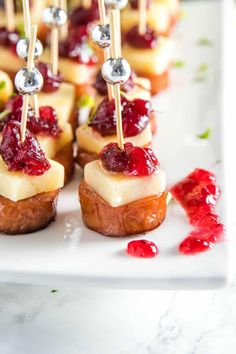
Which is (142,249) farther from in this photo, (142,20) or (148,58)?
(142,20)

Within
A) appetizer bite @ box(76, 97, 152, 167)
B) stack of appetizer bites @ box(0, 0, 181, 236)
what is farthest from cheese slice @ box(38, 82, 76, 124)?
appetizer bite @ box(76, 97, 152, 167)

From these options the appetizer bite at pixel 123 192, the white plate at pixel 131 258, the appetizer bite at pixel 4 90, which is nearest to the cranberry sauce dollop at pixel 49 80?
the appetizer bite at pixel 4 90

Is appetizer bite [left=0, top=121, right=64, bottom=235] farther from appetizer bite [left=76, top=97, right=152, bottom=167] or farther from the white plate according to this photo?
appetizer bite [left=76, top=97, right=152, bottom=167]

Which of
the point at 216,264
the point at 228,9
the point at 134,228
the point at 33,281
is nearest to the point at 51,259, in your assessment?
the point at 33,281

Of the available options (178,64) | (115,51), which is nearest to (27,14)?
(115,51)

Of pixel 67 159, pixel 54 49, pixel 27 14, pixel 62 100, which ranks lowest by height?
pixel 67 159

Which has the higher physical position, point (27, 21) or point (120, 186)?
point (27, 21)

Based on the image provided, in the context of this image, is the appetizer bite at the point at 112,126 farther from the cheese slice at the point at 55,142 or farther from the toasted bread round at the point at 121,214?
the toasted bread round at the point at 121,214
